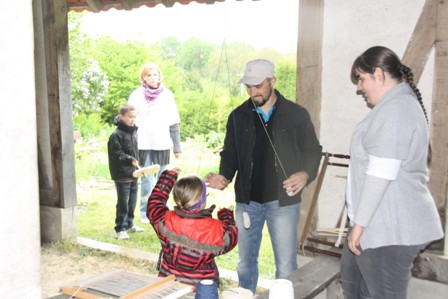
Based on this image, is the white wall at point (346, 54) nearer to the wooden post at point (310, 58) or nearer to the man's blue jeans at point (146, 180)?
the wooden post at point (310, 58)

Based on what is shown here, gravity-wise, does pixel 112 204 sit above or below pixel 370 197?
below

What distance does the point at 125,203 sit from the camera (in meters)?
5.21

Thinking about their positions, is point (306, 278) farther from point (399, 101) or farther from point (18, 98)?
point (18, 98)

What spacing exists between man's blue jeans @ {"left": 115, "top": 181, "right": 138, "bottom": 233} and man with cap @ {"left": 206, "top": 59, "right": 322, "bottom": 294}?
2338mm

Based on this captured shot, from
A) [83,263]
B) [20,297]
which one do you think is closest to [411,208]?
[20,297]

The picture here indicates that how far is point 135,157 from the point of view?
17.1ft

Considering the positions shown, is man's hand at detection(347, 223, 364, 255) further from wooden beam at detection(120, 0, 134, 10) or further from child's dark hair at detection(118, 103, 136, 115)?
wooden beam at detection(120, 0, 134, 10)

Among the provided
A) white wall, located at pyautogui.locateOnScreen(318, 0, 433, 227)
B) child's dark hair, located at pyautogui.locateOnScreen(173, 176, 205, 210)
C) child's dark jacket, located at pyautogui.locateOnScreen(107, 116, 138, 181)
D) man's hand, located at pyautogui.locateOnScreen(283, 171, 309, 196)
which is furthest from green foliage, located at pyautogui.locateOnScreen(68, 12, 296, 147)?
child's dark hair, located at pyautogui.locateOnScreen(173, 176, 205, 210)

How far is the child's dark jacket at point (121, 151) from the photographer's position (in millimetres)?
5043

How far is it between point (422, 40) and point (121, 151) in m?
3.30

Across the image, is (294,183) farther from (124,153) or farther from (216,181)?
(124,153)

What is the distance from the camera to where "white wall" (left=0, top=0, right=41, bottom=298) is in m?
0.97

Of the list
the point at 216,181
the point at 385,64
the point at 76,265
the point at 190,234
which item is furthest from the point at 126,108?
the point at 385,64

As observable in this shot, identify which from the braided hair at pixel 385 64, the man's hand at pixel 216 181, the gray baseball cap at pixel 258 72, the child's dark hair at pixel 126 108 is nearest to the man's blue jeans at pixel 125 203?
the child's dark hair at pixel 126 108
